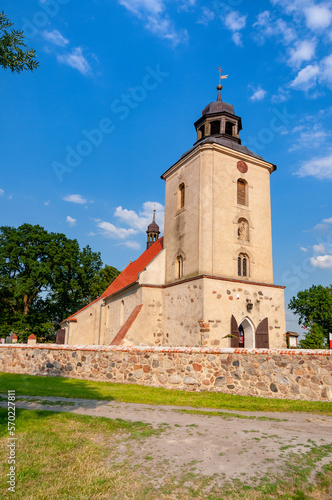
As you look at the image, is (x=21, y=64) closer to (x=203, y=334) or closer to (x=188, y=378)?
(x=188, y=378)

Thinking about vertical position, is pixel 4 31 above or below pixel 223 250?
above

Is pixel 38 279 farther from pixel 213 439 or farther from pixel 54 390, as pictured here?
pixel 213 439

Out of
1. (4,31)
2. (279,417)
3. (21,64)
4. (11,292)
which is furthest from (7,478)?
(11,292)

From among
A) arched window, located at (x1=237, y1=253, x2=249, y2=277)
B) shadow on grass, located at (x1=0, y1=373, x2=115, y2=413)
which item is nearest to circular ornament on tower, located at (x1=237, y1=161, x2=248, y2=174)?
arched window, located at (x1=237, y1=253, x2=249, y2=277)

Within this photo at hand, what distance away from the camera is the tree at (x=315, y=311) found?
119 ft

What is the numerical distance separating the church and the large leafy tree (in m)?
16.9

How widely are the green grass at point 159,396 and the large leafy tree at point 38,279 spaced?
79.5 ft

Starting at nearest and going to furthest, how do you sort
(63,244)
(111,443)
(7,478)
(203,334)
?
(7,478), (111,443), (203,334), (63,244)

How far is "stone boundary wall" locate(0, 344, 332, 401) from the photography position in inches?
364

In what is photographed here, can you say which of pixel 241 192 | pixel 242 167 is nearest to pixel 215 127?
pixel 242 167

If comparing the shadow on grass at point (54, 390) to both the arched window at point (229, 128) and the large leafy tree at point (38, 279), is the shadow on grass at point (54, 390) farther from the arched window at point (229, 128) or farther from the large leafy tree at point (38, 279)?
the large leafy tree at point (38, 279)

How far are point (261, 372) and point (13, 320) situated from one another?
31.6 meters

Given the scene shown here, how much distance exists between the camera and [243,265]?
59.4 ft

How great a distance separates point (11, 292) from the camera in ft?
115
